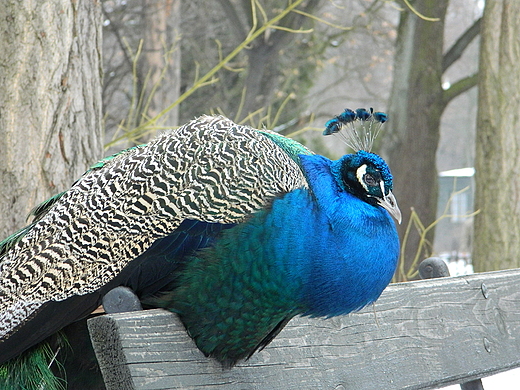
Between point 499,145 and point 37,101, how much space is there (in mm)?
3317

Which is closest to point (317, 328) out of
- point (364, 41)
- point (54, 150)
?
point (54, 150)

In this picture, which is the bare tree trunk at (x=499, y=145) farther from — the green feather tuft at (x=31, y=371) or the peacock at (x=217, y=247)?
the green feather tuft at (x=31, y=371)

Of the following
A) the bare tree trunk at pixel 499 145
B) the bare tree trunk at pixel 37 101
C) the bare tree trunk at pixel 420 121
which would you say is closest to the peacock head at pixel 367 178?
the bare tree trunk at pixel 37 101

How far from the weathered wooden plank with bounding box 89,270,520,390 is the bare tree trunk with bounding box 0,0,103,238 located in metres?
1.41

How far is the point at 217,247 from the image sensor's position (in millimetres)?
1738

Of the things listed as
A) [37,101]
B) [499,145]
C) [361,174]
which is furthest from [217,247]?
[499,145]

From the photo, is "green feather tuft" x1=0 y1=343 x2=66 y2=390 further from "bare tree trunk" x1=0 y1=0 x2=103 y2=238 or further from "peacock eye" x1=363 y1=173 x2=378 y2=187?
"bare tree trunk" x1=0 y1=0 x2=103 y2=238

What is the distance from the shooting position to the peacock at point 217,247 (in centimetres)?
173

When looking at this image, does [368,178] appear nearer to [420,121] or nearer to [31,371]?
[31,371]

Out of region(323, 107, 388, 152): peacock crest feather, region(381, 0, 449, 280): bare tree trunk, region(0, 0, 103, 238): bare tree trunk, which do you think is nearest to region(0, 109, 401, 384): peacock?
region(323, 107, 388, 152): peacock crest feather

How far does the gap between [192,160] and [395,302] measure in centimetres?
81

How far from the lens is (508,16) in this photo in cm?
492

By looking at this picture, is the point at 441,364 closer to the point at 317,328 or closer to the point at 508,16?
the point at 317,328

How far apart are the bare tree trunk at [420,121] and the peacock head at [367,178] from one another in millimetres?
5700
